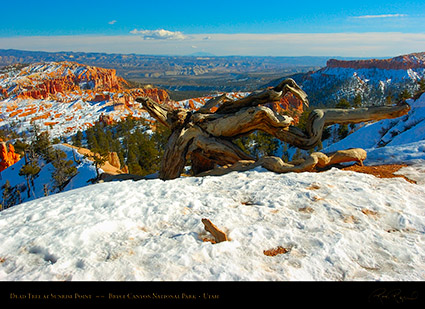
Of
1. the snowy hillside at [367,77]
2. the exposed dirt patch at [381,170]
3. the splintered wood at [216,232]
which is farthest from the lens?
the snowy hillside at [367,77]

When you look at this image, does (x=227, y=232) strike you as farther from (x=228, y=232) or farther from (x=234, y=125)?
(x=234, y=125)

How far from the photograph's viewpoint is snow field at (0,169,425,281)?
13.3 ft

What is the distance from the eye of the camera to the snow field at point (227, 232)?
4.04 meters

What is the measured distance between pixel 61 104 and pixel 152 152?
16167cm

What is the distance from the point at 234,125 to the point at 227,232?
7.86 m

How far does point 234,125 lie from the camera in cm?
1243

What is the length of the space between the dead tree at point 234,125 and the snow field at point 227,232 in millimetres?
3770

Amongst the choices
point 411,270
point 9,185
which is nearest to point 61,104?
point 9,185

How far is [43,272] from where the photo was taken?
4016 millimetres

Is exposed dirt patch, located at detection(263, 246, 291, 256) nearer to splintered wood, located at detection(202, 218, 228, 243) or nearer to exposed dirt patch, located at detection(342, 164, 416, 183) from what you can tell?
splintered wood, located at detection(202, 218, 228, 243)
